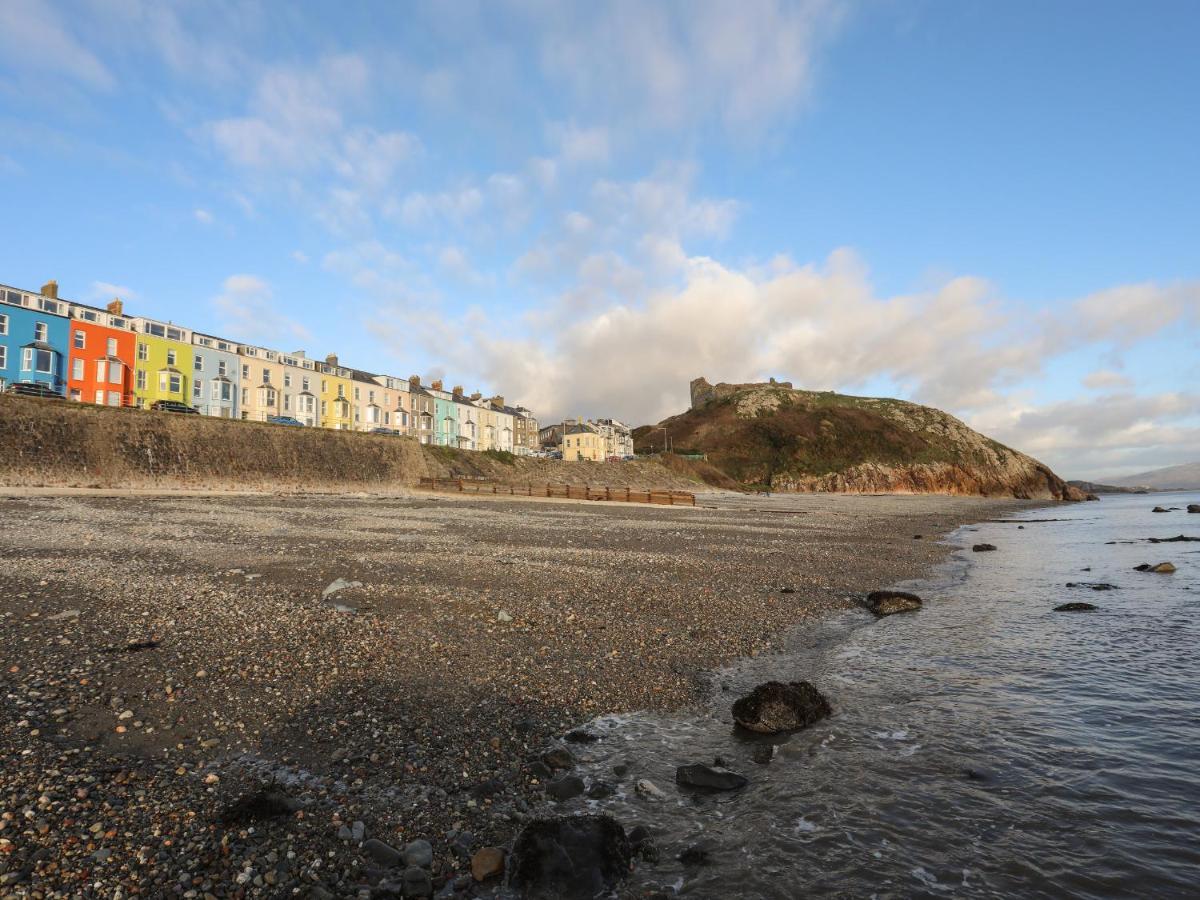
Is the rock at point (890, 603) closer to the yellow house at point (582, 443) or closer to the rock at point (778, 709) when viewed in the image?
the rock at point (778, 709)

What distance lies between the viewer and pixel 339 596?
11750mm

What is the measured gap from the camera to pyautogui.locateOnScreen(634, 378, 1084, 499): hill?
408 ft

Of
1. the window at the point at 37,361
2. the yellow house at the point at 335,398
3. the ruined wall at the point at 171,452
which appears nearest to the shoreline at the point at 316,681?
the ruined wall at the point at 171,452

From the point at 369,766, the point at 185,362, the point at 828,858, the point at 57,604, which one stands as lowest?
the point at 828,858

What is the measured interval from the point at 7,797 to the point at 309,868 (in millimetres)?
2600

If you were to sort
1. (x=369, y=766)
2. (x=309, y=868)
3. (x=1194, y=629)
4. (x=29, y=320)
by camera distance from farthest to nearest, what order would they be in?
(x=29, y=320), (x=1194, y=629), (x=369, y=766), (x=309, y=868)

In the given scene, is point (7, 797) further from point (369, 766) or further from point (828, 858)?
point (828, 858)

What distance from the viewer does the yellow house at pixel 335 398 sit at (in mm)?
78812

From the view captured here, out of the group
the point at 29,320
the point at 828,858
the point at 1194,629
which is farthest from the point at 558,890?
the point at 29,320

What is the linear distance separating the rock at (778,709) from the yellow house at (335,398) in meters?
79.1

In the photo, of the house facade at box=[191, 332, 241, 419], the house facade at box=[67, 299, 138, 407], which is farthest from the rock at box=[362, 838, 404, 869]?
the house facade at box=[191, 332, 241, 419]

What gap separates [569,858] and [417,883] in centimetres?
118

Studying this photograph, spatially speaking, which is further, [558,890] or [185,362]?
[185,362]

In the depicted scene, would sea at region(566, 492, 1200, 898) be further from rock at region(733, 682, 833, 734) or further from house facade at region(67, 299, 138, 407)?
house facade at region(67, 299, 138, 407)
